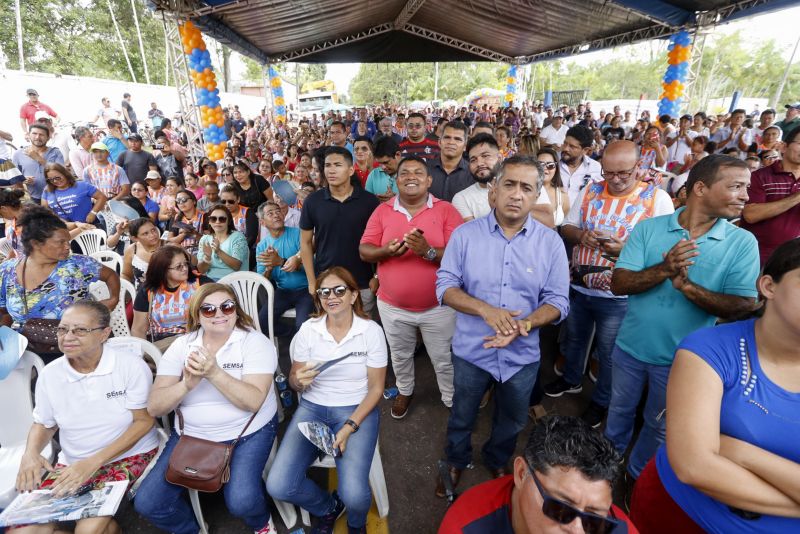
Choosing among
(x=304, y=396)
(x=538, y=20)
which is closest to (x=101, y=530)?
(x=304, y=396)

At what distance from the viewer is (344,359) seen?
2207 mm

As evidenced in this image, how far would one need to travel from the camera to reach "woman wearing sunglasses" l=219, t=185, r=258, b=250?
Answer: 421cm

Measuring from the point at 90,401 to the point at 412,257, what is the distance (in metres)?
2.01

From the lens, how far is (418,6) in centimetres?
1134

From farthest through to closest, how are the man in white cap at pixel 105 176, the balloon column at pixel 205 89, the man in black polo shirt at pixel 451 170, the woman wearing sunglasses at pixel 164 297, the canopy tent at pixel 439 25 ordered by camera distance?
the canopy tent at pixel 439 25 → the balloon column at pixel 205 89 → the man in white cap at pixel 105 176 → the man in black polo shirt at pixel 451 170 → the woman wearing sunglasses at pixel 164 297

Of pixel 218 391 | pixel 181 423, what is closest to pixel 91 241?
pixel 181 423

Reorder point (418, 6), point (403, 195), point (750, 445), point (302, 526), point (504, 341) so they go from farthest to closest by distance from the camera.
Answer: point (418, 6) < point (403, 195) < point (302, 526) < point (504, 341) < point (750, 445)

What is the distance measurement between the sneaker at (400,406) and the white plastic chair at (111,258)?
3.10 metres

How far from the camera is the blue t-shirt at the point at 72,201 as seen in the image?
14.4 ft

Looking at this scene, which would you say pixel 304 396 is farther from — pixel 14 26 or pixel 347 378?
pixel 14 26

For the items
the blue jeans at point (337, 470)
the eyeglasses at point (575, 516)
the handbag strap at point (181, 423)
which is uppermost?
the eyeglasses at point (575, 516)

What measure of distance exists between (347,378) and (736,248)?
208 cm

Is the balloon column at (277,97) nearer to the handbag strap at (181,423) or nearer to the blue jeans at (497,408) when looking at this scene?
the handbag strap at (181,423)

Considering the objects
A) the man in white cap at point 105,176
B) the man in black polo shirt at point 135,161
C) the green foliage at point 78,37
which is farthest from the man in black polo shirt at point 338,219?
the green foliage at point 78,37
